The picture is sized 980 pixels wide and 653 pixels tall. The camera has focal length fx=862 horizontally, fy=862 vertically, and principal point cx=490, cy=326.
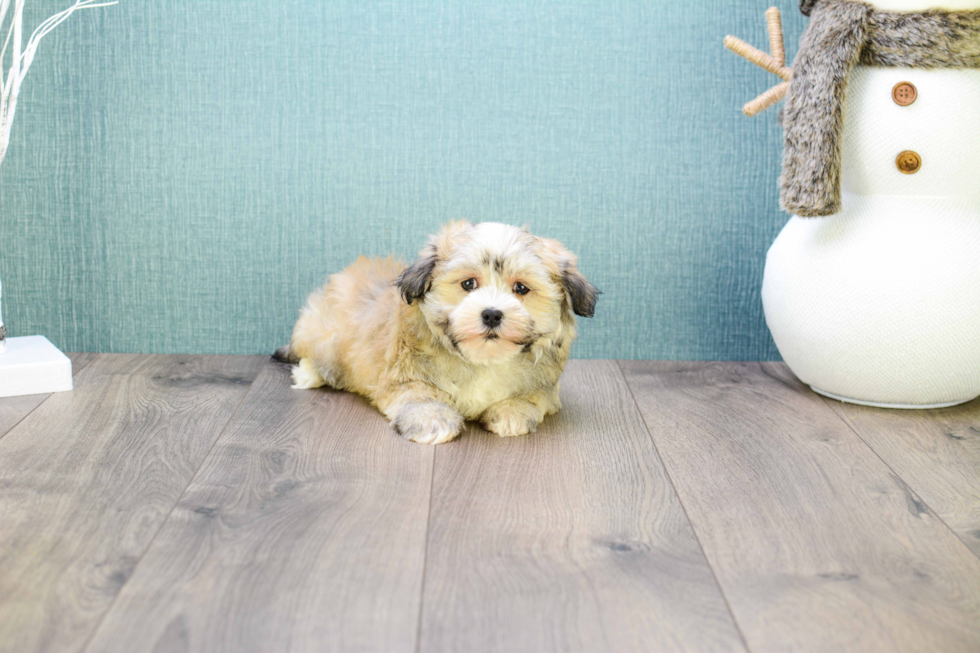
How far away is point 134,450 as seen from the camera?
72.1 inches

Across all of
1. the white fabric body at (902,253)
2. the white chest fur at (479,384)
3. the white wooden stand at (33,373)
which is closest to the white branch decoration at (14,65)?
the white wooden stand at (33,373)

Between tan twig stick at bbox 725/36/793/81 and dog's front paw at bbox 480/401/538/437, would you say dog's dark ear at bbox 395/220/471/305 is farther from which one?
tan twig stick at bbox 725/36/793/81

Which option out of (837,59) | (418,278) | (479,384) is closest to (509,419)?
(479,384)

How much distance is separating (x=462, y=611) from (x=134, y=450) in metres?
0.94

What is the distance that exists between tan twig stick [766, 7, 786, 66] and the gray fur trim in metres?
0.11

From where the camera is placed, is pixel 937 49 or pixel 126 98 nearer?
pixel 937 49

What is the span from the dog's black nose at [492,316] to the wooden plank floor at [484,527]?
0.95ft

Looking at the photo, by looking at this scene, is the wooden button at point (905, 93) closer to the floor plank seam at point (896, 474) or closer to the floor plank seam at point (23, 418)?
the floor plank seam at point (896, 474)

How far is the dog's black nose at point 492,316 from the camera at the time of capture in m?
1.79

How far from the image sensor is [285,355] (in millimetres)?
2559

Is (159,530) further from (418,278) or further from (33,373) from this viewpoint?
(33,373)

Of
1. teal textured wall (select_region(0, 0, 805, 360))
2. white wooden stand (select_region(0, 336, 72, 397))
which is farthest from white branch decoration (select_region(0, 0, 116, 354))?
teal textured wall (select_region(0, 0, 805, 360))

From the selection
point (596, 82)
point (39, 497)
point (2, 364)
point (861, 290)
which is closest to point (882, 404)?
point (861, 290)

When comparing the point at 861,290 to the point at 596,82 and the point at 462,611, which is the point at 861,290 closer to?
the point at 596,82
